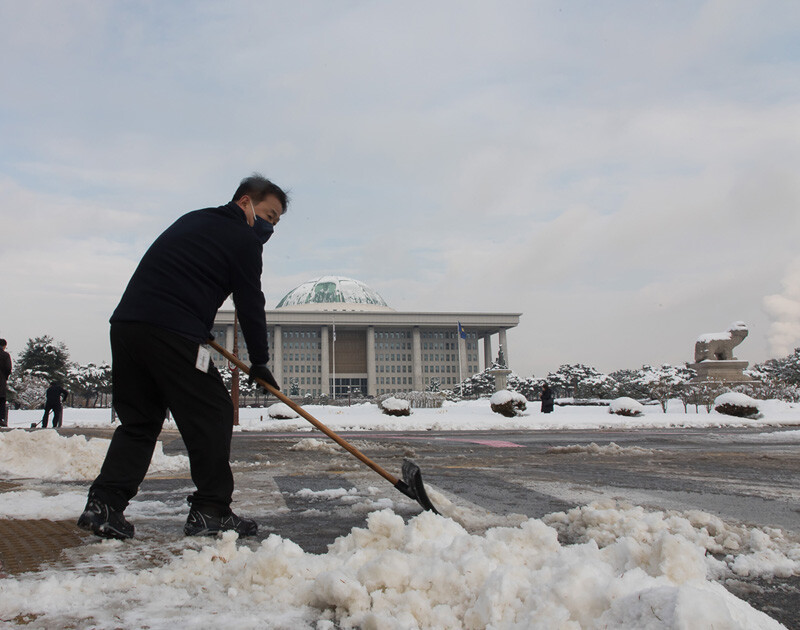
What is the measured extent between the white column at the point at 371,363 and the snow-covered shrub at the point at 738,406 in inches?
3402

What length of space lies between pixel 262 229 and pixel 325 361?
10315 centimetres

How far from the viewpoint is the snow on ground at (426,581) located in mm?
1454

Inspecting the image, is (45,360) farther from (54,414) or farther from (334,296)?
(334,296)

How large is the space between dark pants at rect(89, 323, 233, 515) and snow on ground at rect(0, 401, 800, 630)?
0.26 m

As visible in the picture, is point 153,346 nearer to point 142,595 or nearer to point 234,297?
point 234,297

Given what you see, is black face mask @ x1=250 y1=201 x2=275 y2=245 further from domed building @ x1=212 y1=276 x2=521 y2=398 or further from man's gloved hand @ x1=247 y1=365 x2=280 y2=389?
domed building @ x1=212 y1=276 x2=521 y2=398

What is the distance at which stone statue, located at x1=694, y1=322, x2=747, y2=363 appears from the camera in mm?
30641

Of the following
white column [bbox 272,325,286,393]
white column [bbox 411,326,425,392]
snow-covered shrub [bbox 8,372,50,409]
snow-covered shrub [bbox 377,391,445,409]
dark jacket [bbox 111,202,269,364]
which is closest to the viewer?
dark jacket [bbox 111,202,269,364]

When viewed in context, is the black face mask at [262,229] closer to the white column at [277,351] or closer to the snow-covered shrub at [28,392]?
the snow-covered shrub at [28,392]

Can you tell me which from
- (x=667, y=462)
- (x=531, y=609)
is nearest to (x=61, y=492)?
(x=531, y=609)

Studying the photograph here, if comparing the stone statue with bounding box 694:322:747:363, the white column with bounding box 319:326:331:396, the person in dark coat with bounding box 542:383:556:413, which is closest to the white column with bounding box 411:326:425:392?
the white column with bounding box 319:326:331:396

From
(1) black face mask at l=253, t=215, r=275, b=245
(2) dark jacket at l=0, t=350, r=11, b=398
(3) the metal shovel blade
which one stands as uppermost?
(1) black face mask at l=253, t=215, r=275, b=245

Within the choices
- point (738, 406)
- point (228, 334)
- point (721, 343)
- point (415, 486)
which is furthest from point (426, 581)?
point (228, 334)

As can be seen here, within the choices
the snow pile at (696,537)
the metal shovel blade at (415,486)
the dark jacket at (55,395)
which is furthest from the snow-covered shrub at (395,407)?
the snow pile at (696,537)
